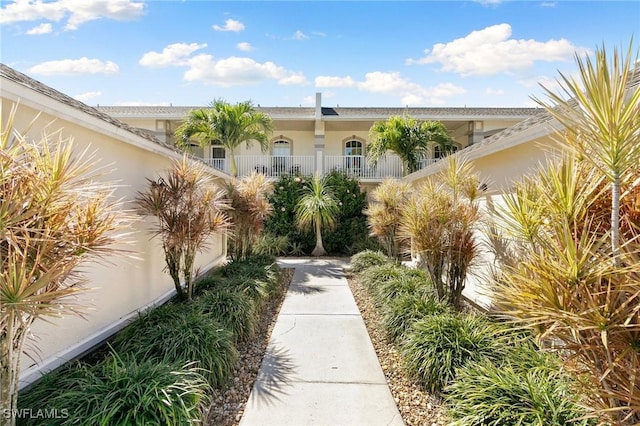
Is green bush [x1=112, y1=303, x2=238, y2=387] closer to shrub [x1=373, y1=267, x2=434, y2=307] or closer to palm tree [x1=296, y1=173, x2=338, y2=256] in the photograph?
shrub [x1=373, y1=267, x2=434, y2=307]

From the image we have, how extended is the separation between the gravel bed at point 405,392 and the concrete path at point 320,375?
98mm

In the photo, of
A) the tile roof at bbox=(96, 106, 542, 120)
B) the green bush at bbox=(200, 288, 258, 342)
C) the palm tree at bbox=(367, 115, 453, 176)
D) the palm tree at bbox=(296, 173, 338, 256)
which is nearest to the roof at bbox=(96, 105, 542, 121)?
the tile roof at bbox=(96, 106, 542, 120)

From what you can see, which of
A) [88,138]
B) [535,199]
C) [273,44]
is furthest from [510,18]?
[88,138]

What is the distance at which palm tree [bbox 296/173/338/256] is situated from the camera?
42.3ft

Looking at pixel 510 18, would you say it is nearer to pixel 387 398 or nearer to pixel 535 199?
pixel 535 199

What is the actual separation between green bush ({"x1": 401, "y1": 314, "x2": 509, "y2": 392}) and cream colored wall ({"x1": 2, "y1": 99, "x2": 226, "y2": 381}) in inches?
136

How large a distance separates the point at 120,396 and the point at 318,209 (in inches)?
409

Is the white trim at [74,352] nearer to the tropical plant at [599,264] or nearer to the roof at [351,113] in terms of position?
the tropical plant at [599,264]

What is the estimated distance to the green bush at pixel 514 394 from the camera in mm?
2652

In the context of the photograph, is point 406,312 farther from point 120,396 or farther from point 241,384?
point 120,396

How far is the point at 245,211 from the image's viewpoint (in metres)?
9.09

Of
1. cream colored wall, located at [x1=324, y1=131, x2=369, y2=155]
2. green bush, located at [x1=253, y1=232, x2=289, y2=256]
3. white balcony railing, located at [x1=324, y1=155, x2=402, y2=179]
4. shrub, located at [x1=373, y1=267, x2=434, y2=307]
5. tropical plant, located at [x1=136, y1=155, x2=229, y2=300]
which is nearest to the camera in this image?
tropical plant, located at [x1=136, y1=155, x2=229, y2=300]

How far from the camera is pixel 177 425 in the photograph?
2631 millimetres

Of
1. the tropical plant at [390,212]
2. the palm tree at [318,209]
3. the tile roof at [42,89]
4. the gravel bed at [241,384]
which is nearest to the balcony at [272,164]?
the palm tree at [318,209]
